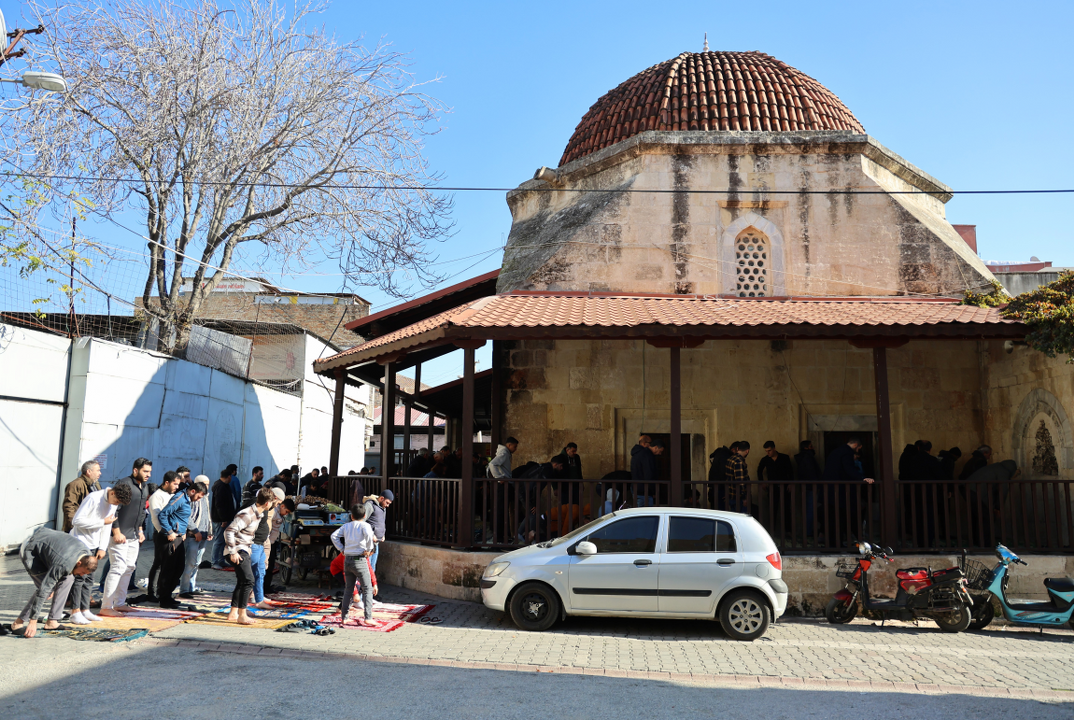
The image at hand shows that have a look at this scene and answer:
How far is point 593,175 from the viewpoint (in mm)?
13555

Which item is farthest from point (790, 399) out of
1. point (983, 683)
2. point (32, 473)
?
point (32, 473)

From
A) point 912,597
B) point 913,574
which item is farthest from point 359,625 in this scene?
point 913,574

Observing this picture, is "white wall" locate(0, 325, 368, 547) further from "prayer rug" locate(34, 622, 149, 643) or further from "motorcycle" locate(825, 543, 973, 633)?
"motorcycle" locate(825, 543, 973, 633)

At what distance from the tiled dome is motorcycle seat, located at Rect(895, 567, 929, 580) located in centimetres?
798

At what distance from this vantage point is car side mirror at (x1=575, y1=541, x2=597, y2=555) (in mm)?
7777

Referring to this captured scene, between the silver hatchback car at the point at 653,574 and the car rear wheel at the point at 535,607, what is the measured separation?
0.03 ft

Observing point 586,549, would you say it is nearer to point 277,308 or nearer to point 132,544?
point 132,544

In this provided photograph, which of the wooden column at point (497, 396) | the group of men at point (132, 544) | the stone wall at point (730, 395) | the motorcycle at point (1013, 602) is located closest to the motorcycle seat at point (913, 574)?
the motorcycle at point (1013, 602)

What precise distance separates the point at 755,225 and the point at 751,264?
2.12ft

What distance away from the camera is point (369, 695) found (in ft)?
18.0

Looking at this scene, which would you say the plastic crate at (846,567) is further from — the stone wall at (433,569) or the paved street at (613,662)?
the stone wall at (433,569)

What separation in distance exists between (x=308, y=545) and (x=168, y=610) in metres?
1.90

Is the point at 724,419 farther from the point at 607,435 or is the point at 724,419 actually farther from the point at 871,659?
the point at 871,659

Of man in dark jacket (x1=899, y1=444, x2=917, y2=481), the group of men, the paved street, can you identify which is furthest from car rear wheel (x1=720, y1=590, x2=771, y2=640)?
the group of men
